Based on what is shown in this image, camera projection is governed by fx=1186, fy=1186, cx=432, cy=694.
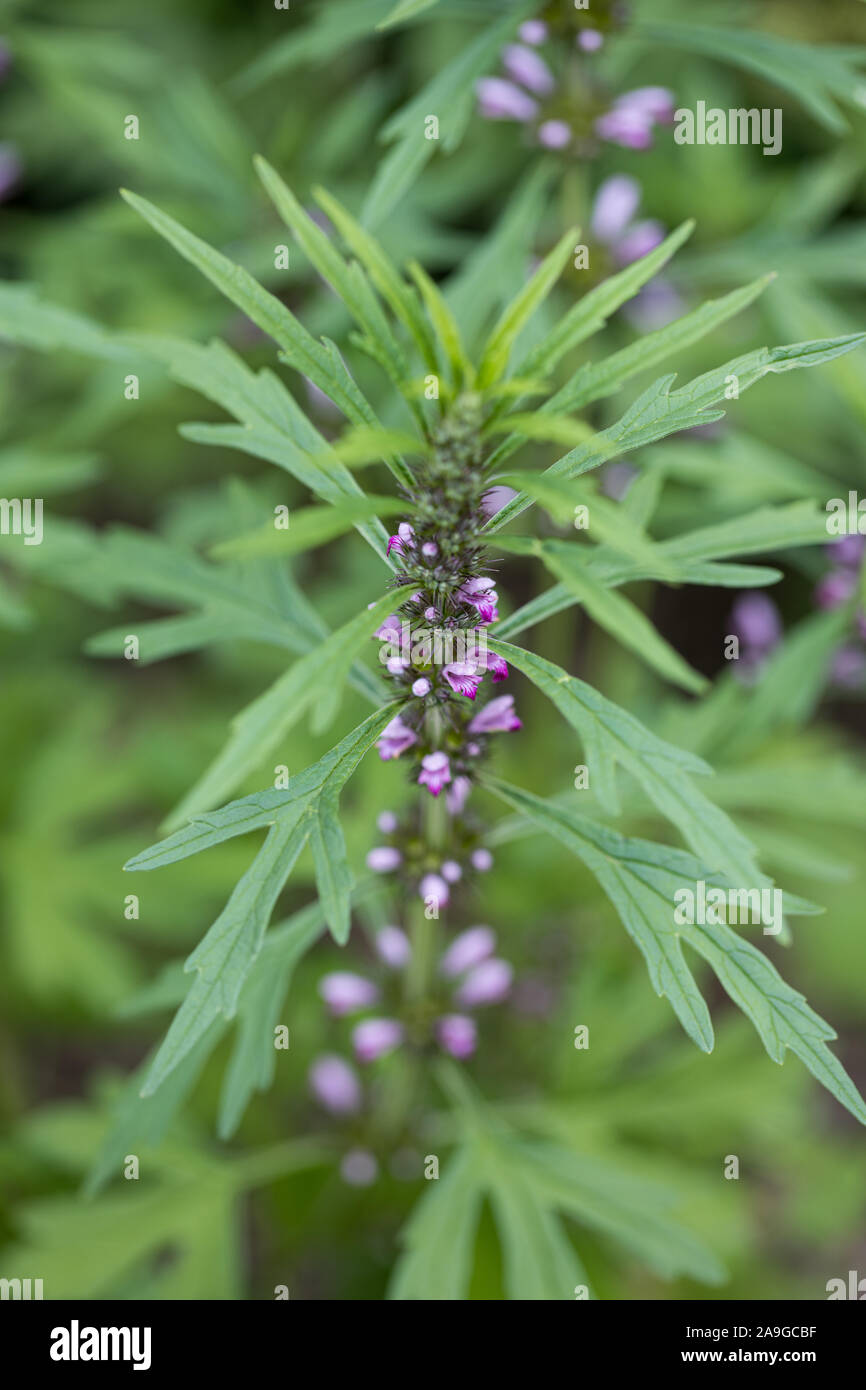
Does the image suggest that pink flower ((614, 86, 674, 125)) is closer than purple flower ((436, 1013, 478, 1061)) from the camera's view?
No

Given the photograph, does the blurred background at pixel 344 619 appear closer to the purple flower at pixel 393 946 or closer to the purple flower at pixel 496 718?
the purple flower at pixel 393 946

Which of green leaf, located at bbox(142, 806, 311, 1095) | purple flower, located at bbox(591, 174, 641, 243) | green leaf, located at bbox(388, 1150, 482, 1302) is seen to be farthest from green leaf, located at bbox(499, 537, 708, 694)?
purple flower, located at bbox(591, 174, 641, 243)

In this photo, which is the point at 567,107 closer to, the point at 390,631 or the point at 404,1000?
the point at 390,631

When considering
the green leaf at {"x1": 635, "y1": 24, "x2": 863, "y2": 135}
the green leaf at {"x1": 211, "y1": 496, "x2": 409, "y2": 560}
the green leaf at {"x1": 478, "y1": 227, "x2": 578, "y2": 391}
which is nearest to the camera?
the green leaf at {"x1": 211, "y1": 496, "x2": 409, "y2": 560}

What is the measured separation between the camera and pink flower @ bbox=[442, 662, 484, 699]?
1714mm

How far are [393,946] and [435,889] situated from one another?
0.59 meters

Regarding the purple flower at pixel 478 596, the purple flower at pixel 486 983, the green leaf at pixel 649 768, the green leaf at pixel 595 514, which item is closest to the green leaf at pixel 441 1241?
the purple flower at pixel 486 983

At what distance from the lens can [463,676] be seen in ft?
5.74

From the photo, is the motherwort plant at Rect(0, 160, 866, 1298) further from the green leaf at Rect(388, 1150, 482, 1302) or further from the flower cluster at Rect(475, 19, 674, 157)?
the flower cluster at Rect(475, 19, 674, 157)

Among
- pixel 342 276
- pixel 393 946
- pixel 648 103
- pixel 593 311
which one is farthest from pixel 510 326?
pixel 648 103

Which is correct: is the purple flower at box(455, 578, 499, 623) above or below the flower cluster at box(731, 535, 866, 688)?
below

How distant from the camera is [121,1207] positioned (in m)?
2.87

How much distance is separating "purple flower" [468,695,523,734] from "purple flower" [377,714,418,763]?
5.2 inches

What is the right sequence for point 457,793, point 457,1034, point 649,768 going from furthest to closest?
1. point 457,1034
2. point 457,793
3. point 649,768
